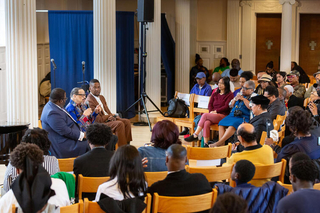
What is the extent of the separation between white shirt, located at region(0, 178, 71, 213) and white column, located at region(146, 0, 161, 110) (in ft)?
21.7

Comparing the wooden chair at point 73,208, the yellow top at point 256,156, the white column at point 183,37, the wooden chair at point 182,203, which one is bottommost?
the wooden chair at point 182,203

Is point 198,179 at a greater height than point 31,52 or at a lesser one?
lesser

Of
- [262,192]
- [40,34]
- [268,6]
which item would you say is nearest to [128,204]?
[262,192]

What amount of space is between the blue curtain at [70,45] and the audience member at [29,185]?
6372 millimetres

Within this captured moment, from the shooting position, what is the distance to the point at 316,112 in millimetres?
5238

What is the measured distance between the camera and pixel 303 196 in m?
2.29

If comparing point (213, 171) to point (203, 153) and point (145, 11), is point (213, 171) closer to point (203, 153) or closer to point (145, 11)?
point (203, 153)

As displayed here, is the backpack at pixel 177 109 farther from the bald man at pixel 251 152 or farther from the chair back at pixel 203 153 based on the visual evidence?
Result: the bald man at pixel 251 152

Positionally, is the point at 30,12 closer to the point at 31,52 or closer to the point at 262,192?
the point at 31,52

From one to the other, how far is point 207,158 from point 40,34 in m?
7.47

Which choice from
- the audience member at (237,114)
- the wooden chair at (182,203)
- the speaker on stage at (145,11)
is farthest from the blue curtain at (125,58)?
the wooden chair at (182,203)

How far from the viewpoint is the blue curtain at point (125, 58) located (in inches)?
364

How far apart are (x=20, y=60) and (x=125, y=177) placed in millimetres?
3379

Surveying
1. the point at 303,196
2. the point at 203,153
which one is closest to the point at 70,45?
the point at 203,153
